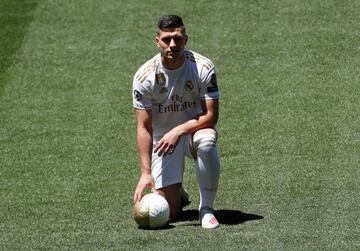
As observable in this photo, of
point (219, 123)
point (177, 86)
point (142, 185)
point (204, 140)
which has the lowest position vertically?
point (219, 123)

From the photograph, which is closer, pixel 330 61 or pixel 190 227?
pixel 190 227

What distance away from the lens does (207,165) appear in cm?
859

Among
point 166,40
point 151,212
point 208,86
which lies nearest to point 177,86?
point 208,86

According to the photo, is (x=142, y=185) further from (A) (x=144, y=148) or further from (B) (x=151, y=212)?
(A) (x=144, y=148)

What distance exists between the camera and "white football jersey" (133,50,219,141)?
8695 mm

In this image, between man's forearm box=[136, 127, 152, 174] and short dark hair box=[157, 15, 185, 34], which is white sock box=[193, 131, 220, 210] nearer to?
man's forearm box=[136, 127, 152, 174]

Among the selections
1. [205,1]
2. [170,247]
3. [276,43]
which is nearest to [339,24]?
[276,43]

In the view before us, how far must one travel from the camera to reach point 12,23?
1463 centimetres

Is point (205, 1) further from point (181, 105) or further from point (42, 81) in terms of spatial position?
point (181, 105)

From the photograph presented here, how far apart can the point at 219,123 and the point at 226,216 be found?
2808 mm

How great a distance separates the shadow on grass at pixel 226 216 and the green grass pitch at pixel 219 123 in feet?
0.10

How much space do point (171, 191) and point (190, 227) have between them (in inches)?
24.0

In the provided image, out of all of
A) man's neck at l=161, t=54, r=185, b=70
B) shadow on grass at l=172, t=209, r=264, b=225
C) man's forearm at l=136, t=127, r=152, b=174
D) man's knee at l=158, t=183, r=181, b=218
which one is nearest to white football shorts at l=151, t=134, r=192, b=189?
man's knee at l=158, t=183, r=181, b=218

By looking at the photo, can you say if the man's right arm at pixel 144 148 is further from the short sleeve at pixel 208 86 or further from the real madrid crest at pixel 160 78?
the short sleeve at pixel 208 86
